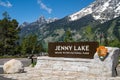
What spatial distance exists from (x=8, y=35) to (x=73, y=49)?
73.4 metres

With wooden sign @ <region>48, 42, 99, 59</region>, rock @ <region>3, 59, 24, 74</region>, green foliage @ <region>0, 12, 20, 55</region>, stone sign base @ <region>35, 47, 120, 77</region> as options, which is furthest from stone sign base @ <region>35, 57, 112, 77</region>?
green foliage @ <region>0, 12, 20, 55</region>

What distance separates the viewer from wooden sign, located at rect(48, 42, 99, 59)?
985 inches

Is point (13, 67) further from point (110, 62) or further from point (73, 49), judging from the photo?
point (110, 62)

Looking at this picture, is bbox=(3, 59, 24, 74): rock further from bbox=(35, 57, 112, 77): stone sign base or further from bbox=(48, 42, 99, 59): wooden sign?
bbox=(48, 42, 99, 59): wooden sign

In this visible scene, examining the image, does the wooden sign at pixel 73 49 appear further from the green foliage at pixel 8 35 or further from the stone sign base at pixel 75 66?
the green foliage at pixel 8 35

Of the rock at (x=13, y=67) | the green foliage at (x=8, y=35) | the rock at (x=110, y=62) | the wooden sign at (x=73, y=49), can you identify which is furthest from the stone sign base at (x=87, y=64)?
the green foliage at (x=8, y=35)

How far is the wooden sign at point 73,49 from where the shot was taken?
25031 mm

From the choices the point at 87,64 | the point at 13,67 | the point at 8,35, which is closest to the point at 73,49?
the point at 87,64

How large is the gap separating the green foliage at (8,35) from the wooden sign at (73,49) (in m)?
69.2

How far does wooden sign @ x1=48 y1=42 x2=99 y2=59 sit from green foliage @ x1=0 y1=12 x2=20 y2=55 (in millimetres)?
69211

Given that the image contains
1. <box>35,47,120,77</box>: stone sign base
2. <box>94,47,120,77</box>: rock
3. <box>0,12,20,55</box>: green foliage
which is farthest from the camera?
<box>0,12,20,55</box>: green foliage

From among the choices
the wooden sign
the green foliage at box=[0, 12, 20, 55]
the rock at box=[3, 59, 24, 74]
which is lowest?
the rock at box=[3, 59, 24, 74]

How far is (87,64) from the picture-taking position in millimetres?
24234

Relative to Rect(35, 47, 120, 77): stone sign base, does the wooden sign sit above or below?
above
